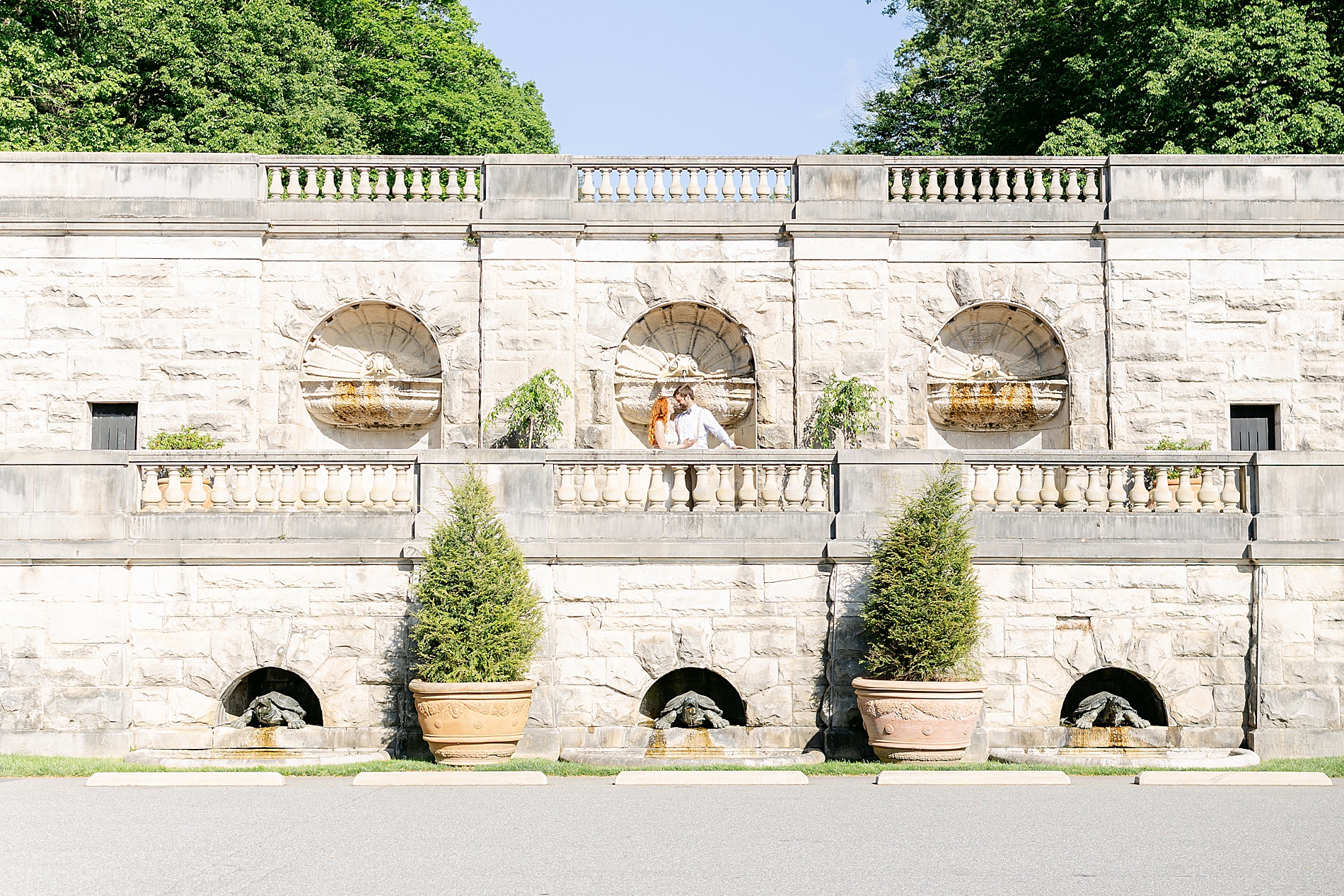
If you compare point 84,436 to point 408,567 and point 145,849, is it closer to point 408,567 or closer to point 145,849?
point 408,567

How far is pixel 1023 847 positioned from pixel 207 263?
14.9m

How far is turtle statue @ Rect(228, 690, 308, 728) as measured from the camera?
46.6 feet

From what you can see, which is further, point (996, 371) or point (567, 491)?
point (996, 371)

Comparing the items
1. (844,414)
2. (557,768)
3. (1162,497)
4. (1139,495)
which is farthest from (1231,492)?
(557,768)

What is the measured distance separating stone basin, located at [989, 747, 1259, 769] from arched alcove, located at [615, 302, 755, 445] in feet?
25.7

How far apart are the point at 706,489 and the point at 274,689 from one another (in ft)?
17.6

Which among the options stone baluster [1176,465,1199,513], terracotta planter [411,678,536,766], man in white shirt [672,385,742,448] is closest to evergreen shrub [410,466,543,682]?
terracotta planter [411,678,536,766]

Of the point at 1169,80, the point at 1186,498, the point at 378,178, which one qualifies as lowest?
the point at 1186,498

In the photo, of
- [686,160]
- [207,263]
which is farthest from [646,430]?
[207,263]

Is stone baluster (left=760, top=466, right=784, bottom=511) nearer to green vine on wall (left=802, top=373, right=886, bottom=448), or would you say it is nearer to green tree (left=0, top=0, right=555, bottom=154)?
green vine on wall (left=802, top=373, right=886, bottom=448)

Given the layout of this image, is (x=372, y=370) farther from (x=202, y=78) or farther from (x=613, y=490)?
(x=202, y=78)

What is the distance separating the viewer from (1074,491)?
14.4 metres

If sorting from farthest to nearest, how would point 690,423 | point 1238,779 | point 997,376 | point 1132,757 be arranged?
point 997,376 → point 690,423 → point 1132,757 → point 1238,779

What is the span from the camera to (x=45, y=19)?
89.9 ft
